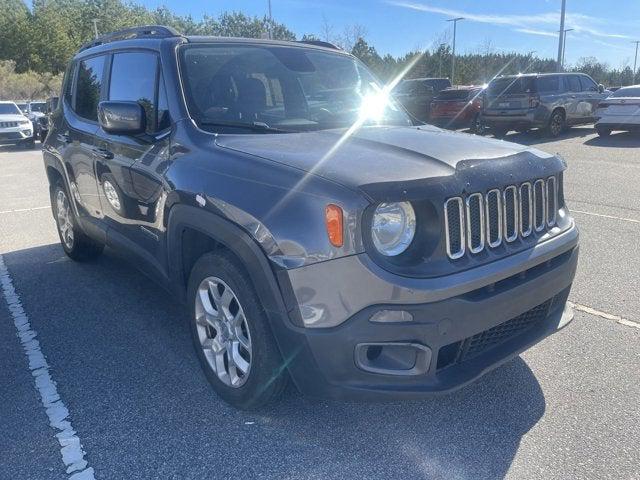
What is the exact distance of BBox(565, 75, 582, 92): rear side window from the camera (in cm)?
1546

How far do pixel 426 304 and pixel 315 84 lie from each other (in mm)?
2050

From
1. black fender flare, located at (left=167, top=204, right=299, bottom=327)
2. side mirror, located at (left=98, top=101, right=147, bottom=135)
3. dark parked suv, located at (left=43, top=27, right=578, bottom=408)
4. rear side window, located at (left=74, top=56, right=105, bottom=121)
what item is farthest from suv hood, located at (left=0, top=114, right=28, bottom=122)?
black fender flare, located at (left=167, top=204, right=299, bottom=327)

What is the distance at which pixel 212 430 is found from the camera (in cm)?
270

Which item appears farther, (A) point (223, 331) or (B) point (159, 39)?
(B) point (159, 39)

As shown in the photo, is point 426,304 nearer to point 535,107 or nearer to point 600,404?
point 600,404

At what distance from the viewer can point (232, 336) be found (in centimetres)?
278

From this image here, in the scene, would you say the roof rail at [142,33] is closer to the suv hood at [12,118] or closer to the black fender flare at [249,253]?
the black fender flare at [249,253]

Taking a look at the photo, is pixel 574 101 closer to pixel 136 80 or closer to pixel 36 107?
pixel 136 80

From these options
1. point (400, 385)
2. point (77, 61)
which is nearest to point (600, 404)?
point (400, 385)

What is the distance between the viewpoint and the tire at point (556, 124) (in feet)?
49.2

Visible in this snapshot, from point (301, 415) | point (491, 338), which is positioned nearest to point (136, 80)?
point (301, 415)

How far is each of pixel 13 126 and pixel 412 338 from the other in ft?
64.9

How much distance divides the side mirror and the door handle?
25.1 inches

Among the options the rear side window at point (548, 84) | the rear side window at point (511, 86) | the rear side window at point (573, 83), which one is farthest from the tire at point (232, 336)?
the rear side window at point (573, 83)
